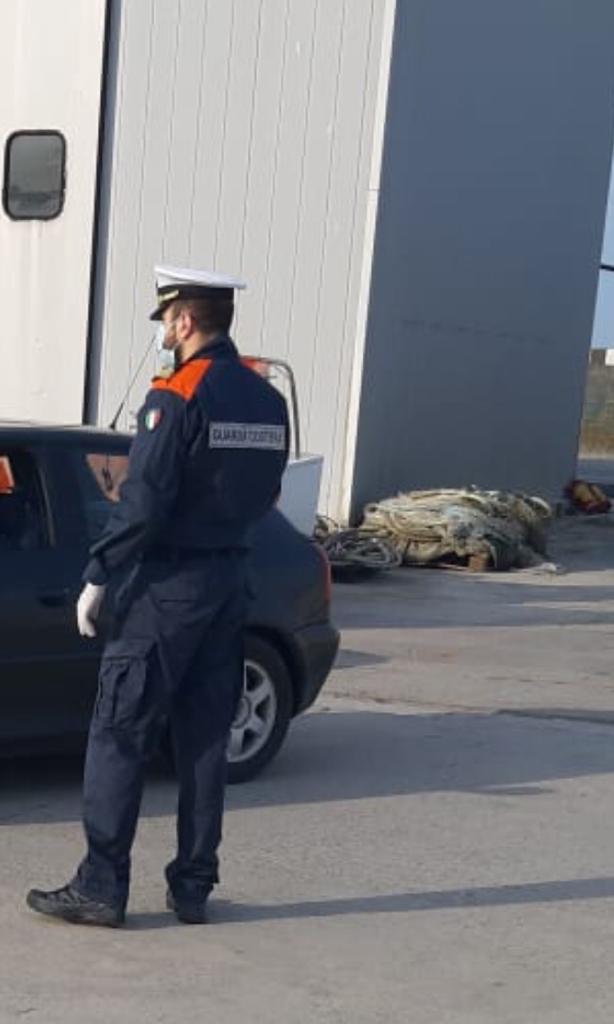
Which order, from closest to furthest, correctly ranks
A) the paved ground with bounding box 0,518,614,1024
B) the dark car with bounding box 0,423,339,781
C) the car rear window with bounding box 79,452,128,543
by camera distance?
the paved ground with bounding box 0,518,614,1024
the dark car with bounding box 0,423,339,781
the car rear window with bounding box 79,452,128,543

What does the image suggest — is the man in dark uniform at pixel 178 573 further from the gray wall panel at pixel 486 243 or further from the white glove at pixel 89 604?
the gray wall panel at pixel 486 243

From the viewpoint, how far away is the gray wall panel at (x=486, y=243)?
18.8 metres

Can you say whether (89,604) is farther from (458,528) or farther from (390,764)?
(458,528)

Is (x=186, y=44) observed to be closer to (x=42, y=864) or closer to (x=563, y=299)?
(x=563, y=299)

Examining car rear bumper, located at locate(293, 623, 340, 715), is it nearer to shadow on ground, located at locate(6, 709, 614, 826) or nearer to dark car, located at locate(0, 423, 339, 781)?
dark car, located at locate(0, 423, 339, 781)

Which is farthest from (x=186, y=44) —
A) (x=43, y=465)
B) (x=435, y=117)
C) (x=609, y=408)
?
(x=609, y=408)

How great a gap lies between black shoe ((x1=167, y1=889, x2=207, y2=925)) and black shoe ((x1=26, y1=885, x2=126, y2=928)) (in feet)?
0.57

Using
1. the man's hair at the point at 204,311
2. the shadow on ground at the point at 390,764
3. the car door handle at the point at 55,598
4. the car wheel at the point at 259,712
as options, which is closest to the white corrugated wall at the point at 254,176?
the shadow on ground at the point at 390,764

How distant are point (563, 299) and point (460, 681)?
1192 cm

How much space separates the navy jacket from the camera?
5.66m

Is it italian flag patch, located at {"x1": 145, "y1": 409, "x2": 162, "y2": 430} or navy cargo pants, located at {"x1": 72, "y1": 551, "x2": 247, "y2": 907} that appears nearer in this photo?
italian flag patch, located at {"x1": 145, "y1": 409, "x2": 162, "y2": 430}

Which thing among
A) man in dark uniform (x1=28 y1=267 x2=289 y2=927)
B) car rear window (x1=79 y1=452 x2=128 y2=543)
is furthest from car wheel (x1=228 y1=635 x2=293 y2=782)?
man in dark uniform (x1=28 y1=267 x2=289 y2=927)

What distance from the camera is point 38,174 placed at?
19.0 m

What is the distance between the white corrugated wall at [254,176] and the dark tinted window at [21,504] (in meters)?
10.9
